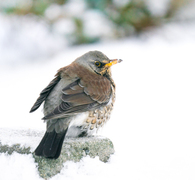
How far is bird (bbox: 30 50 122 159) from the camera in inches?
76.3

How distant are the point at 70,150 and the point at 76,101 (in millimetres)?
324

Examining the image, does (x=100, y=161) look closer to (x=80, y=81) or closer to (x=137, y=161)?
(x=137, y=161)

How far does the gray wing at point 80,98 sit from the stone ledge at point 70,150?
0.79ft

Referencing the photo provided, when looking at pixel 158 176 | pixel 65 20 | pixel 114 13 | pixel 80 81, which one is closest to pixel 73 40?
pixel 65 20

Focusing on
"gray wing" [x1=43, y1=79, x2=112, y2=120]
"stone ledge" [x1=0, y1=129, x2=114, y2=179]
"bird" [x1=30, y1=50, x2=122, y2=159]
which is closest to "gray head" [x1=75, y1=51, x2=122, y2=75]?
"bird" [x1=30, y1=50, x2=122, y2=159]

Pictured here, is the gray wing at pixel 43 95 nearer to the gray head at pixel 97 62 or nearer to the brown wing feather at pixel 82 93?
the brown wing feather at pixel 82 93

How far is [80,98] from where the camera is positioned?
212 centimetres

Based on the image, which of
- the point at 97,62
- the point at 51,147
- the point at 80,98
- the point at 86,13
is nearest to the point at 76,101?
the point at 80,98

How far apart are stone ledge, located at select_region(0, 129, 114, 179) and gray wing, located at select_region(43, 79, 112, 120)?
0.79 ft

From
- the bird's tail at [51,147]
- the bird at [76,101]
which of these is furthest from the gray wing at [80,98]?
the bird's tail at [51,147]

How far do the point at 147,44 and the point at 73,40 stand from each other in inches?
53.4

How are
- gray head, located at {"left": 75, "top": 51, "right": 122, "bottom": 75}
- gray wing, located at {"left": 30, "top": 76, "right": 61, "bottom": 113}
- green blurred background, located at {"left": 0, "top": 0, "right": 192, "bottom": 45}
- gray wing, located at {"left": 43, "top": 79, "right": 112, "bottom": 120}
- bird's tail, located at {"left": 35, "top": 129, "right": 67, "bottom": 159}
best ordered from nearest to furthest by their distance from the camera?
bird's tail, located at {"left": 35, "top": 129, "right": 67, "bottom": 159}, gray wing, located at {"left": 43, "top": 79, "right": 112, "bottom": 120}, gray wing, located at {"left": 30, "top": 76, "right": 61, "bottom": 113}, gray head, located at {"left": 75, "top": 51, "right": 122, "bottom": 75}, green blurred background, located at {"left": 0, "top": 0, "right": 192, "bottom": 45}

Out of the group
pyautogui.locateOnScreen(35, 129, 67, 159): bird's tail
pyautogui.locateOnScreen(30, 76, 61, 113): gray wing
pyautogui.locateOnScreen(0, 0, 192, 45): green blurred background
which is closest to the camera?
pyautogui.locateOnScreen(35, 129, 67, 159): bird's tail

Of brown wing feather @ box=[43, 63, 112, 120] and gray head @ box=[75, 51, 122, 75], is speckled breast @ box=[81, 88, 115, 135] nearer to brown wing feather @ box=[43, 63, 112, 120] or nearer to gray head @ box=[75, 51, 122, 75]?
brown wing feather @ box=[43, 63, 112, 120]
